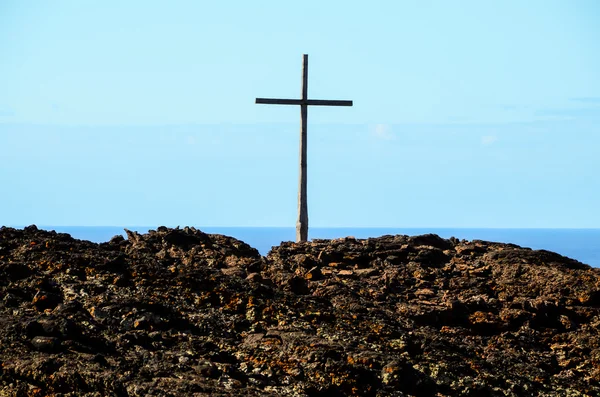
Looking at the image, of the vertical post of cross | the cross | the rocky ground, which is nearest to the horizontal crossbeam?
the cross

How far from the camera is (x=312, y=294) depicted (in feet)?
55.0

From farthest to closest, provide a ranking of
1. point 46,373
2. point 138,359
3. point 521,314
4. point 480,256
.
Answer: point 480,256, point 521,314, point 138,359, point 46,373

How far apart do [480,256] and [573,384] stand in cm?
599

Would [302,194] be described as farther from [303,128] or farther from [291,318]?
[291,318]

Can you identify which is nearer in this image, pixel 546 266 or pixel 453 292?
pixel 453 292

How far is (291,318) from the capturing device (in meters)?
14.8

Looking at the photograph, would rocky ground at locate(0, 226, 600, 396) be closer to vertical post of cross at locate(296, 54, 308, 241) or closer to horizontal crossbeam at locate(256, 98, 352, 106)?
vertical post of cross at locate(296, 54, 308, 241)

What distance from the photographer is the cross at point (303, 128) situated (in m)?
25.3

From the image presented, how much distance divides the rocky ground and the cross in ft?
15.1

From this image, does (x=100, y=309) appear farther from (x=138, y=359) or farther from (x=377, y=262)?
(x=377, y=262)

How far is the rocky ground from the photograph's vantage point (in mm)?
12461

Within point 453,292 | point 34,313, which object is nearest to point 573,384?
point 453,292

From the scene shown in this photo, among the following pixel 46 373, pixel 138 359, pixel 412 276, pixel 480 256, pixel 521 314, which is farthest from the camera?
pixel 480 256

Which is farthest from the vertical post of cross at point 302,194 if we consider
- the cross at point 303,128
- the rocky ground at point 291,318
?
the rocky ground at point 291,318
